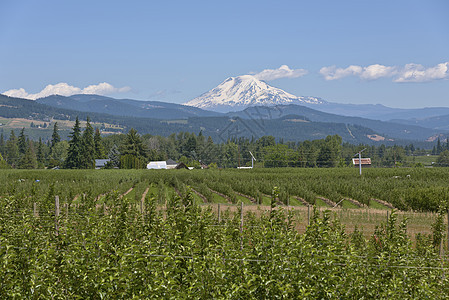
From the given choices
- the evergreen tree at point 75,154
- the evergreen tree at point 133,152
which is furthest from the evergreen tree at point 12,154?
the evergreen tree at point 133,152

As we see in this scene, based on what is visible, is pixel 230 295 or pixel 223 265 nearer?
pixel 230 295

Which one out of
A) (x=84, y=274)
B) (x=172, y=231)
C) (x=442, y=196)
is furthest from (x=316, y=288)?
(x=442, y=196)

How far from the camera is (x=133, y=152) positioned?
97875 millimetres

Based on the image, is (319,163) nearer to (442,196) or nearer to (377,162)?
(377,162)

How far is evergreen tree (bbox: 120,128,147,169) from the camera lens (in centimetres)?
9306

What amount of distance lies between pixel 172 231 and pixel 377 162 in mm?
149667

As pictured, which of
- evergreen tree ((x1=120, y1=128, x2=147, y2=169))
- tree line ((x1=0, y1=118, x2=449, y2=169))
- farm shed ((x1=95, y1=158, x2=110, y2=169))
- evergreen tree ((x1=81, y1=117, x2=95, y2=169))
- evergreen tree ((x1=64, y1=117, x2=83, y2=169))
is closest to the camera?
evergreen tree ((x1=64, y1=117, x2=83, y2=169))

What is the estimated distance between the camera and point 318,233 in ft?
34.5

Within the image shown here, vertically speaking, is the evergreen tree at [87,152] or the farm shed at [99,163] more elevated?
the evergreen tree at [87,152]

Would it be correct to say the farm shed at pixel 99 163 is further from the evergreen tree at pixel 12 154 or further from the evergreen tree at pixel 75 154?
the evergreen tree at pixel 12 154

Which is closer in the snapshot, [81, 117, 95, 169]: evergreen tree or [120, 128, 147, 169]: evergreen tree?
[120, 128, 147, 169]: evergreen tree

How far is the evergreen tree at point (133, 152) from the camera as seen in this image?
3664 inches

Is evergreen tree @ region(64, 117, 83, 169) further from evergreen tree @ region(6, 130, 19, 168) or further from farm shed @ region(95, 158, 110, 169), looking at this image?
evergreen tree @ region(6, 130, 19, 168)

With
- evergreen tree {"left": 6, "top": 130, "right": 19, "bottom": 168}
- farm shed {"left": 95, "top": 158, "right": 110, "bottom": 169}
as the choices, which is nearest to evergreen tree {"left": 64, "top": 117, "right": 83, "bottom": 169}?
farm shed {"left": 95, "top": 158, "right": 110, "bottom": 169}
